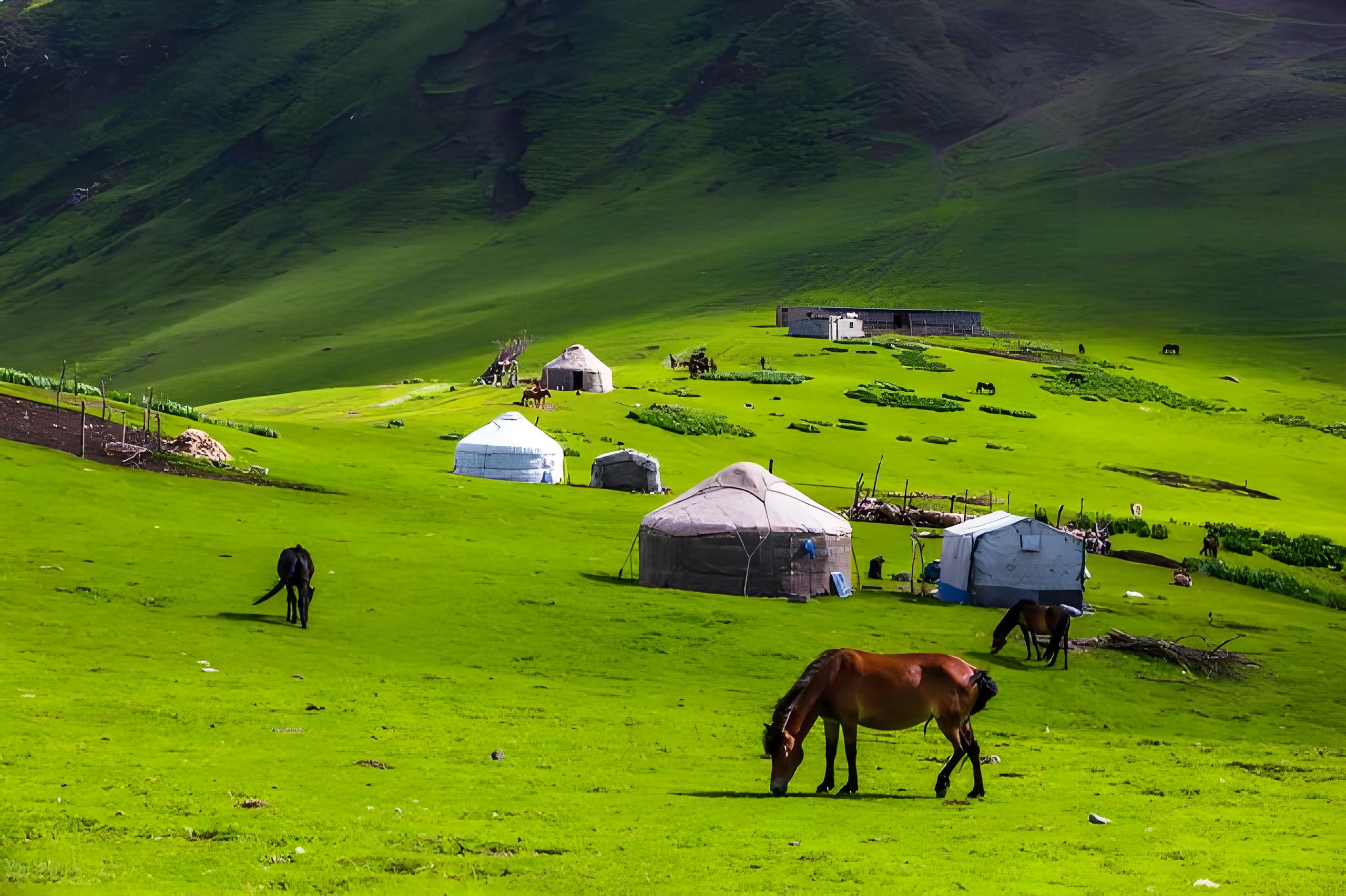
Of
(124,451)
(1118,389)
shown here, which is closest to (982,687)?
(124,451)

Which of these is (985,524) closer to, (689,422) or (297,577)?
(297,577)

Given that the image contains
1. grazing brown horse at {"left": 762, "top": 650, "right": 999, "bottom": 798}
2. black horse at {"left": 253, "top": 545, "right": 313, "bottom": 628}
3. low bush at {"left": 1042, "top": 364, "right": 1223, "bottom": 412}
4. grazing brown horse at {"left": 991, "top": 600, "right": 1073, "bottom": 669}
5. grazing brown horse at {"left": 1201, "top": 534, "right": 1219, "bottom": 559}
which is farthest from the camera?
low bush at {"left": 1042, "top": 364, "right": 1223, "bottom": 412}

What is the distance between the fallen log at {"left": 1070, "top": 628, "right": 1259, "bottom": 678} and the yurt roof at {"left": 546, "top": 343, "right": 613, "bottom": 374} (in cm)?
5531

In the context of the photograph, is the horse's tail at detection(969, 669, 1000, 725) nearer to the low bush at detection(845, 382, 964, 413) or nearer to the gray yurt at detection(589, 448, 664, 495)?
the gray yurt at detection(589, 448, 664, 495)

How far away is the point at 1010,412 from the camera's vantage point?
285 ft

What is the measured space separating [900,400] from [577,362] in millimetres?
18855

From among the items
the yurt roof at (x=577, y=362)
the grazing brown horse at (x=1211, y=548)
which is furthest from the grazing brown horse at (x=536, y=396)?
the grazing brown horse at (x=1211, y=548)

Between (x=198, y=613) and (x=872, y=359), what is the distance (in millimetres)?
76203

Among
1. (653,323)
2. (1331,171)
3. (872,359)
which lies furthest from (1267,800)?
(1331,171)

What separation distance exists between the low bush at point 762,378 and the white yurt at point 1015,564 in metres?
50.9

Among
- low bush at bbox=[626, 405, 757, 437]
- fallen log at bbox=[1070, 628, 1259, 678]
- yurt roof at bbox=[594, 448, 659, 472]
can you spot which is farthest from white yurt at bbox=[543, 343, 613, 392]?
fallen log at bbox=[1070, 628, 1259, 678]

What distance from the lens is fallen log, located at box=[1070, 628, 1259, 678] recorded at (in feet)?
107

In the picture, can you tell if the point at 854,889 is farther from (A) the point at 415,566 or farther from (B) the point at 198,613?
(A) the point at 415,566

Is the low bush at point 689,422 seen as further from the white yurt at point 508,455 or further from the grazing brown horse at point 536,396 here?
the white yurt at point 508,455
